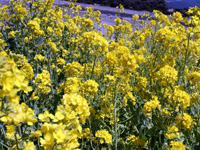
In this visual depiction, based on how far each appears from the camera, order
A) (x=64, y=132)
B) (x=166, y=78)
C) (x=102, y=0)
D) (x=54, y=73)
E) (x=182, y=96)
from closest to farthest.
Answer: (x=64, y=132) < (x=182, y=96) < (x=166, y=78) < (x=54, y=73) < (x=102, y=0)

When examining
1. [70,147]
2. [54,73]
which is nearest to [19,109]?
[70,147]

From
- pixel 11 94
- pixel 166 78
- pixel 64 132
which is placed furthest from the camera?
pixel 166 78

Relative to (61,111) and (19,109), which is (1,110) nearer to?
(19,109)

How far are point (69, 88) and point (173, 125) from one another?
1232 millimetres

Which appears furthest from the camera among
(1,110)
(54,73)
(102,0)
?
(102,0)

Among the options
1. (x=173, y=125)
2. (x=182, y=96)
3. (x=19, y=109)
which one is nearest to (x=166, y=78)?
(x=182, y=96)

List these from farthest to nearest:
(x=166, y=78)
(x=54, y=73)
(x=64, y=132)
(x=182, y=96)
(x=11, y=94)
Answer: (x=54, y=73), (x=166, y=78), (x=182, y=96), (x=64, y=132), (x=11, y=94)

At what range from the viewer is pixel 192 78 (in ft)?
8.39

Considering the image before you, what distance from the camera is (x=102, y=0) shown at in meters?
12.9

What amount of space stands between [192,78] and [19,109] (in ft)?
7.24

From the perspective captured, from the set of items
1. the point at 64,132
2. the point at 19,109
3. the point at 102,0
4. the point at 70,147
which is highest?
the point at 102,0

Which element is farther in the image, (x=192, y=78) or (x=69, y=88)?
(x=192, y=78)

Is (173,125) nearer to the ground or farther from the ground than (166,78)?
nearer to the ground

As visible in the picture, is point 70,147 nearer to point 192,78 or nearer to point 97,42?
point 97,42
